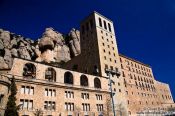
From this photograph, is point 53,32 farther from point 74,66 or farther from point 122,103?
point 122,103

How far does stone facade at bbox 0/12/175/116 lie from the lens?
126ft

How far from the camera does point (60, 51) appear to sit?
84.2 metres

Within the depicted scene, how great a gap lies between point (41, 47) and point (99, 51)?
3419cm

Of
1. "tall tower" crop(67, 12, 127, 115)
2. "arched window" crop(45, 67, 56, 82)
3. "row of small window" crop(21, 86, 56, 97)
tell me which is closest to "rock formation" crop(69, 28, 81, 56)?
"tall tower" crop(67, 12, 127, 115)

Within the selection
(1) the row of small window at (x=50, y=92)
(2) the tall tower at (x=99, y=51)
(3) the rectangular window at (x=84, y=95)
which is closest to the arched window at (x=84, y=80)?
(3) the rectangular window at (x=84, y=95)

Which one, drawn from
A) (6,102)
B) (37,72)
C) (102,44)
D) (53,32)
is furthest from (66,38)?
(6,102)

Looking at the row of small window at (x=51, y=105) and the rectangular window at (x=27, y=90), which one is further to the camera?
the rectangular window at (x=27, y=90)

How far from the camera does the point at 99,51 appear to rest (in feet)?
195

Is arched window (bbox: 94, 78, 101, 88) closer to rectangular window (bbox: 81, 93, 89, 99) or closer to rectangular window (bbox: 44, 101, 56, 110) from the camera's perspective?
rectangular window (bbox: 81, 93, 89, 99)

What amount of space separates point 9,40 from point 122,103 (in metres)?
53.3

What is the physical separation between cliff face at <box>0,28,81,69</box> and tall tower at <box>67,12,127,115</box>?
475 inches

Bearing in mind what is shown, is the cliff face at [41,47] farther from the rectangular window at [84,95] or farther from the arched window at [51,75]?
the rectangular window at [84,95]

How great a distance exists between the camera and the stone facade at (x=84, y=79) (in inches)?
1508

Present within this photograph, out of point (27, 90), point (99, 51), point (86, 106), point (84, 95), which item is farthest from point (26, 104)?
point (99, 51)
